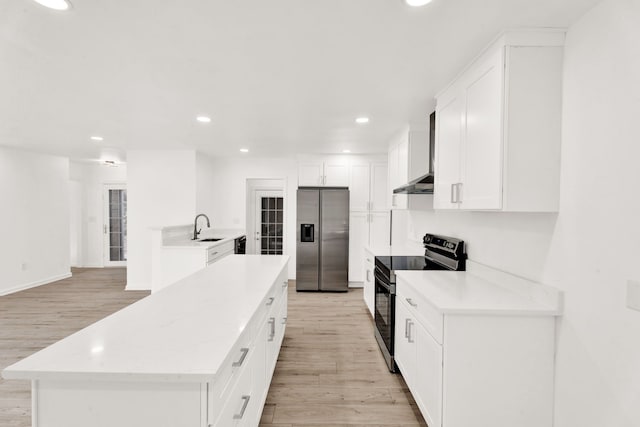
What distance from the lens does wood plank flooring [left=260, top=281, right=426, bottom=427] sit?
2145 mm

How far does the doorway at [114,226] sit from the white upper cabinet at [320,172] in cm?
455

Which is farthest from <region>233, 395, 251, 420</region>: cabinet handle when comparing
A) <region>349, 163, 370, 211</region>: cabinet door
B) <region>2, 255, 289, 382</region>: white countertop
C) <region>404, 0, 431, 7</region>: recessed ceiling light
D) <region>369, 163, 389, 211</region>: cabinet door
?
<region>369, 163, 389, 211</region>: cabinet door

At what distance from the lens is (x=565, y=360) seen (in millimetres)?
1613

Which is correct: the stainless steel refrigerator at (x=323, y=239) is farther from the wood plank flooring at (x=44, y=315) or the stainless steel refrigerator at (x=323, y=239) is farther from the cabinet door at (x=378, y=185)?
the wood plank flooring at (x=44, y=315)

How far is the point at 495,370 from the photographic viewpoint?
1.68 meters

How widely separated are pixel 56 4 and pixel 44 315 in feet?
13.9

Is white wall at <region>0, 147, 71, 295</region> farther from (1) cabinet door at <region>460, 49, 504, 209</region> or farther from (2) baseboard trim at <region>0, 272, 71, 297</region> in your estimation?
(1) cabinet door at <region>460, 49, 504, 209</region>

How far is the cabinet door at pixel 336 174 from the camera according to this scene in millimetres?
5551

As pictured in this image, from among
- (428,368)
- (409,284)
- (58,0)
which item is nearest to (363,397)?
(428,368)

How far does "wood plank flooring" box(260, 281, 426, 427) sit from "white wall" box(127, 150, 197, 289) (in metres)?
2.91

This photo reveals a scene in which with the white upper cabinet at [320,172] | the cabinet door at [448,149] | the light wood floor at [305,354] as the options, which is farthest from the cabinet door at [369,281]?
the white upper cabinet at [320,172]

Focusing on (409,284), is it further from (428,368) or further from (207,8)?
(207,8)

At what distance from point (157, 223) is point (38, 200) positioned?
94.9 inches

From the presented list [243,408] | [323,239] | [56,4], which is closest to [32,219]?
[323,239]
